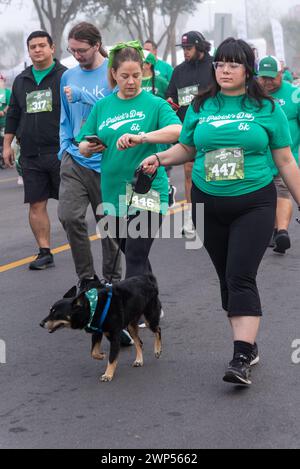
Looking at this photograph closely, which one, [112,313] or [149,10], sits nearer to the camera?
[112,313]

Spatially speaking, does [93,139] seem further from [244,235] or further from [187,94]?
[187,94]

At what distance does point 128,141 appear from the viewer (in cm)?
543

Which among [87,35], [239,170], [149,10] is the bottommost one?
[149,10]

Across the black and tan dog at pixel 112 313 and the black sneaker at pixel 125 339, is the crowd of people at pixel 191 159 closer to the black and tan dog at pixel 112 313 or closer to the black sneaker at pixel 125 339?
the black sneaker at pixel 125 339

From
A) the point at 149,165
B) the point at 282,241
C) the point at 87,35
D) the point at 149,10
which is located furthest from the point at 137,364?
the point at 149,10

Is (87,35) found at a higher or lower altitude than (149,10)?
higher

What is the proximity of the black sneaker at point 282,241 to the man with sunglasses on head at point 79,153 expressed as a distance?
9.10ft

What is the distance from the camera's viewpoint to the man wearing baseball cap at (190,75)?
10.4 m

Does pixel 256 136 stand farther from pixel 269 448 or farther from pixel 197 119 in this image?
pixel 269 448

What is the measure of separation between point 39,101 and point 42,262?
1.50 m

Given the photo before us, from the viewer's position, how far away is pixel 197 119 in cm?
527

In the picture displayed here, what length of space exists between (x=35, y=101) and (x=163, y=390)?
4.13 meters

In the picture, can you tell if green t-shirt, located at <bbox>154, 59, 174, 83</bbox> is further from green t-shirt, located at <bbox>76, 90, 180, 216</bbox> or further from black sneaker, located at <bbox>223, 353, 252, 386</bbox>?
black sneaker, located at <bbox>223, 353, 252, 386</bbox>
